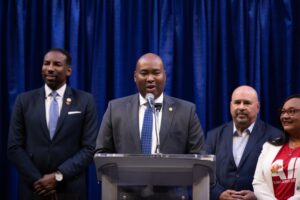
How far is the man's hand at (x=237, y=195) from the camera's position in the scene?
432cm

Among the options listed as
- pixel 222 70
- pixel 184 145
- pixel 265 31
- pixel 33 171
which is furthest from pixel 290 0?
pixel 33 171

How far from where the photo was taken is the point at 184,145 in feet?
12.2

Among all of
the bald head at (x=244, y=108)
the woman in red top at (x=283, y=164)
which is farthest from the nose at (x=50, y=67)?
the woman in red top at (x=283, y=164)

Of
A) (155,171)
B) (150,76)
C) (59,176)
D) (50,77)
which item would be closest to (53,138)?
(59,176)

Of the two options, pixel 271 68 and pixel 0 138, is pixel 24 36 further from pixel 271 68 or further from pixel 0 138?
pixel 271 68

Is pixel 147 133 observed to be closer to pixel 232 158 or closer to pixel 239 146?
pixel 232 158

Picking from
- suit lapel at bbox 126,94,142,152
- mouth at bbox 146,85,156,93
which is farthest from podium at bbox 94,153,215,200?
mouth at bbox 146,85,156,93

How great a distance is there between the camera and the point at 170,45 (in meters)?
5.45

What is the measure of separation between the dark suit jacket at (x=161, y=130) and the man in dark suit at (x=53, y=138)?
2.08 feet

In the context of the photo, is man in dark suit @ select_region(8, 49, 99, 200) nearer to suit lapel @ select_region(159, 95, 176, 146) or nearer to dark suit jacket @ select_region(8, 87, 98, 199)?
dark suit jacket @ select_region(8, 87, 98, 199)

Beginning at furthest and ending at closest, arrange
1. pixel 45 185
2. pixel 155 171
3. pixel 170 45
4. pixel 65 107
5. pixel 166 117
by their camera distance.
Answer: pixel 170 45
pixel 65 107
pixel 45 185
pixel 166 117
pixel 155 171

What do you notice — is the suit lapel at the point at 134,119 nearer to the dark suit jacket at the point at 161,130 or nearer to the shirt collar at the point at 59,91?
the dark suit jacket at the point at 161,130

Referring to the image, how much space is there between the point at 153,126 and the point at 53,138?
1021 mm

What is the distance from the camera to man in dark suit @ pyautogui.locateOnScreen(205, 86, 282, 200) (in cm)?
447
